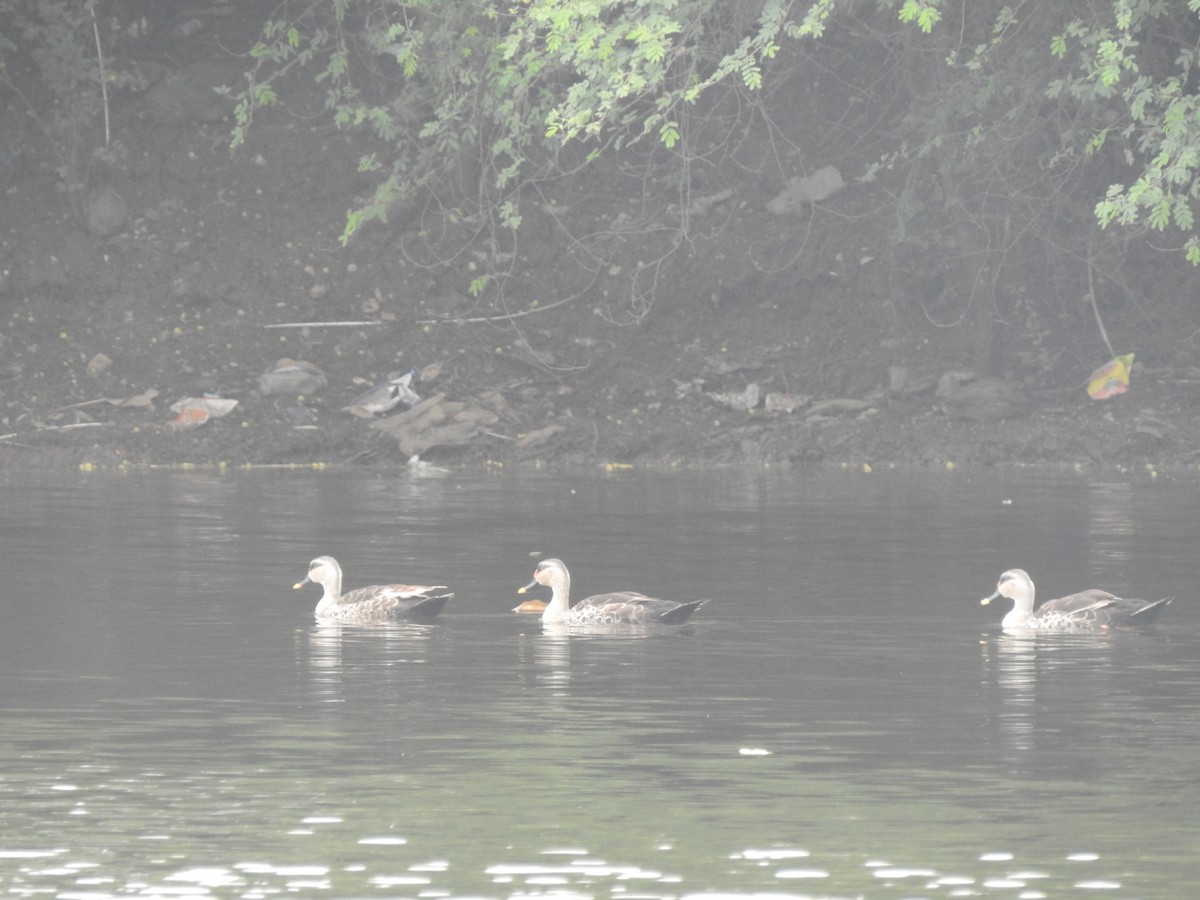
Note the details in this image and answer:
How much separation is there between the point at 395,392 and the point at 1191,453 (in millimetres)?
8943

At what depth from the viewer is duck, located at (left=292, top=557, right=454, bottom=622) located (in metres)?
14.4

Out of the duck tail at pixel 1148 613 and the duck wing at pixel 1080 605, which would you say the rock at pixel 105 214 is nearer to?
the duck wing at pixel 1080 605

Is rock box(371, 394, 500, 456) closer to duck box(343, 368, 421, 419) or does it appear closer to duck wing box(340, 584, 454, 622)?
duck box(343, 368, 421, 419)

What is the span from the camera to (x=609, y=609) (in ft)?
46.4

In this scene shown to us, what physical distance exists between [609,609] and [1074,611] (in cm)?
259

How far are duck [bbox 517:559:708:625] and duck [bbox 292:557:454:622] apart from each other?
0.62 m

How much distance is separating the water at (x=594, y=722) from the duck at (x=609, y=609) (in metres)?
0.20

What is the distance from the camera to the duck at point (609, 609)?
551 inches

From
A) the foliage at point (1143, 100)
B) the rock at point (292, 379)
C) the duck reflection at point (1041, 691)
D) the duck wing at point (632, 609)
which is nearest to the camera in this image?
the duck reflection at point (1041, 691)

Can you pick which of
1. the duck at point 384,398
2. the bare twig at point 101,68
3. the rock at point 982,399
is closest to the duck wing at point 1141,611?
the rock at point 982,399

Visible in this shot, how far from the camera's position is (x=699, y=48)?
69.9ft

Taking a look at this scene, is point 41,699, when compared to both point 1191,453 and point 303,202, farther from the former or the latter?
point 303,202

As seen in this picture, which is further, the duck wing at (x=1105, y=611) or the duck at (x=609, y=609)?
the duck at (x=609, y=609)

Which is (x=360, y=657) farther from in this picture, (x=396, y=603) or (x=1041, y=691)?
(x=1041, y=691)
